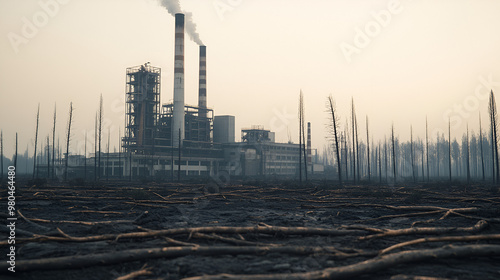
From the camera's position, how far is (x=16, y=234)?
26.1ft

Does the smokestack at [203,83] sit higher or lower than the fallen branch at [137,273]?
higher

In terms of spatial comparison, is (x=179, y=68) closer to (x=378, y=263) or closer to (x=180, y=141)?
(x=180, y=141)

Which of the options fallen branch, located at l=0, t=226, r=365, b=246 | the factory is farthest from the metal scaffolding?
fallen branch, located at l=0, t=226, r=365, b=246

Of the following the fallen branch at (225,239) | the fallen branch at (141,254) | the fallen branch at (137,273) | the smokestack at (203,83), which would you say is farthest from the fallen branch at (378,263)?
the smokestack at (203,83)

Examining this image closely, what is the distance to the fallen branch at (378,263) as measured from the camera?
459 cm

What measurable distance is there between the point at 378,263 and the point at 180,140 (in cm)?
5550

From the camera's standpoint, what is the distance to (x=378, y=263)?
205 inches

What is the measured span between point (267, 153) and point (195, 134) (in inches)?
672

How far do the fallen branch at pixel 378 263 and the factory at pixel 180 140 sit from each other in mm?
44233

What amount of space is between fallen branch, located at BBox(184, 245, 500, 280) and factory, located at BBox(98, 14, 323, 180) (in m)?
44.2

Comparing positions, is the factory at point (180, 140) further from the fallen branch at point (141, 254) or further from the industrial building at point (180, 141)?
the fallen branch at point (141, 254)

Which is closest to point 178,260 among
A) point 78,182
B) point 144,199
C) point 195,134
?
point 144,199

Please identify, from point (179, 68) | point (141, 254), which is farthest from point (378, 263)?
point (179, 68)

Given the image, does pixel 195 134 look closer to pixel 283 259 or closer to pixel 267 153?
pixel 267 153
